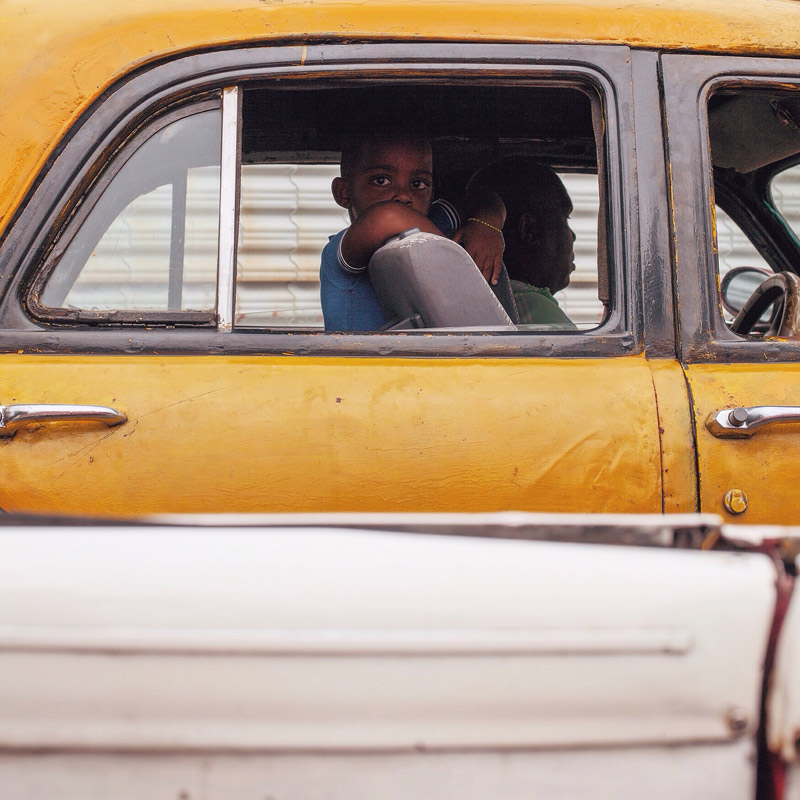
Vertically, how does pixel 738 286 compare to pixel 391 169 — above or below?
above

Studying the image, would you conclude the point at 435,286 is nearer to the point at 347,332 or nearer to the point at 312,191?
the point at 347,332

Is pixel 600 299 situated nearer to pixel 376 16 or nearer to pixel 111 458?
pixel 376 16

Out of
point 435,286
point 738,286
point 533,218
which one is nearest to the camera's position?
point 435,286

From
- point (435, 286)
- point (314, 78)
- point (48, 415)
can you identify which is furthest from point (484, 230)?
point (48, 415)

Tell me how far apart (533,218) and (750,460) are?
1182 mm

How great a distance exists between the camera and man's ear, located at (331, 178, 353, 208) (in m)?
2.00

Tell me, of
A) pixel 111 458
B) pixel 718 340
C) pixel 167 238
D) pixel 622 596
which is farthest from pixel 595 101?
pixel 111 458

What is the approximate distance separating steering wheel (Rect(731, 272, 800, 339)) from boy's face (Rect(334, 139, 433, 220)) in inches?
32.4

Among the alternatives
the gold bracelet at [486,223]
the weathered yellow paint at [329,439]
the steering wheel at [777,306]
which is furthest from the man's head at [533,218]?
the weathered yellow paint at [329,439]

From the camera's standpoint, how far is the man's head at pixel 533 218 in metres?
2.33

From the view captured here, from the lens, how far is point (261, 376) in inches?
56.7

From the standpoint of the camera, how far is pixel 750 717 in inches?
38.2

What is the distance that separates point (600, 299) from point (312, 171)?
1155 mm

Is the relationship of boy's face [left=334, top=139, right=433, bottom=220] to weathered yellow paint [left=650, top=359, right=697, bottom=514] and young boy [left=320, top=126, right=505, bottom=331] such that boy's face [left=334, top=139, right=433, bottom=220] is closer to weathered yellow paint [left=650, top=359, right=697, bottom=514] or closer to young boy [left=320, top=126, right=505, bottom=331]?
young boy [left=320, top=126, right=505, bottom=331]
